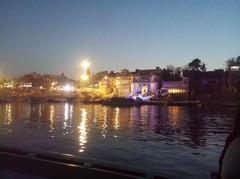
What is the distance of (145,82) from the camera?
135 meters

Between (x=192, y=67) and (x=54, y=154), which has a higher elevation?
(x=192, y=67)

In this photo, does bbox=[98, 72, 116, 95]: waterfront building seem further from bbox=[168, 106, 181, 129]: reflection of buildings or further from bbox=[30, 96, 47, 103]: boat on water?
bbox=[168, 106, 181, 129]: reflection of buildings

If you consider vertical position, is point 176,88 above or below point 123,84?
below

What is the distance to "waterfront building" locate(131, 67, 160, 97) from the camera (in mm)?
131375

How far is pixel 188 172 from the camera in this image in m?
18.3

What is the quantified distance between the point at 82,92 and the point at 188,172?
5463 inches

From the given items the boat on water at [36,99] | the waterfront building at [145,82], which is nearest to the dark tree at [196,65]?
the waterfront building at [145,82]

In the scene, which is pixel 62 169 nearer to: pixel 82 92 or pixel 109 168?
pixel 109 168

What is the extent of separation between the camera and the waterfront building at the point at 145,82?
5172 inches

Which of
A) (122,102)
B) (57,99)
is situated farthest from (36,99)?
(122,102)

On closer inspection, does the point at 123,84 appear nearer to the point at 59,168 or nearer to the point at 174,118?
the point at 174,118

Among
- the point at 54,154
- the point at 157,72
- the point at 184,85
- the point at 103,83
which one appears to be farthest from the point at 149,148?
the point at 103,83

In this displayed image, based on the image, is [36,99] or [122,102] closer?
[122,102]

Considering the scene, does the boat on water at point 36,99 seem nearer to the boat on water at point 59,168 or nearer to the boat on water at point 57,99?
the boat on water at point 57,99
